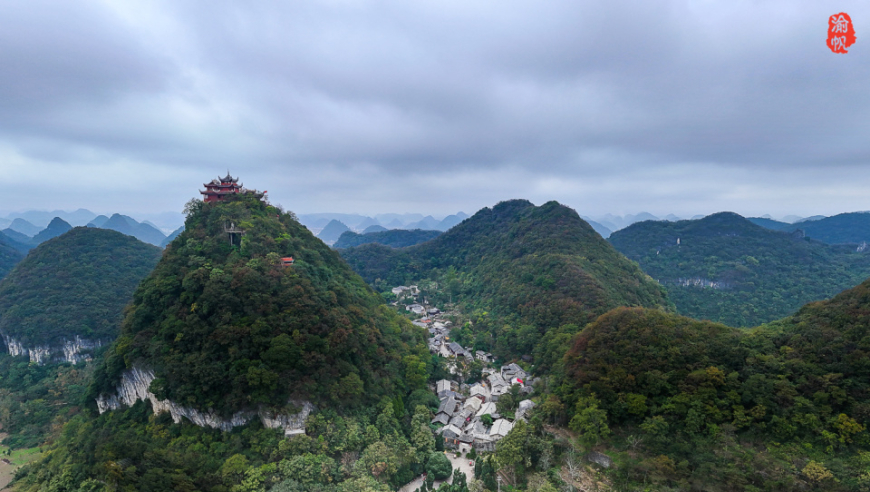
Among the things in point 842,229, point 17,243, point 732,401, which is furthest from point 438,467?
point 17,243

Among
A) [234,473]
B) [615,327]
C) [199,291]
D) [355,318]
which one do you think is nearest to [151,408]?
[199,291]

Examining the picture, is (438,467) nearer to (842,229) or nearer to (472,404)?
(472,404)

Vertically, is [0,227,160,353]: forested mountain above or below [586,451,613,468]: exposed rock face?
above

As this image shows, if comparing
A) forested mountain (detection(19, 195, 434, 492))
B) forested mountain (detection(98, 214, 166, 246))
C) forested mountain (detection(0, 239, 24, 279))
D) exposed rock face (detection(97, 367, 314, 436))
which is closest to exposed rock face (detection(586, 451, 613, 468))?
forested mountain (detection(19, 195, 434, 492))

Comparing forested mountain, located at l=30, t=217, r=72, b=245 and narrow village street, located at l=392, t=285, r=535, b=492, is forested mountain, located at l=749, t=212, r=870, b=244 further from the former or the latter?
forested mountain, located at l=30, t=217, r=72, b=245

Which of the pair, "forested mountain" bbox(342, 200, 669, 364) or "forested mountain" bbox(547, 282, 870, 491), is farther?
"forested mountain" bbox(342, 200, 669, 364)

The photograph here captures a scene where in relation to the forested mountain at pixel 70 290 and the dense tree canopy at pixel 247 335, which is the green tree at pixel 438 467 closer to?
the dense tree canopy at pixel 247 335

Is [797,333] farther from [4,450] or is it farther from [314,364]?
[4,450]
